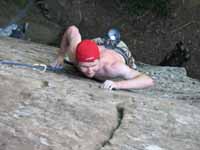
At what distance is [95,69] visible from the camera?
4.25 m

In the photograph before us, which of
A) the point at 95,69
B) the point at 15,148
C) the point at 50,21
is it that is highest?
the point at 50,21

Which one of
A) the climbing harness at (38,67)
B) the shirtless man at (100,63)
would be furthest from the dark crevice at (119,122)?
the climbing harness at (38,67)

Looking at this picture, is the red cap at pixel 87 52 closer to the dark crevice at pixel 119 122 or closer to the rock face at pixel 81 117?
the rock face at pixel 81 117

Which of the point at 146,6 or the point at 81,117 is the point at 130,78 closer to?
the point at 81,117

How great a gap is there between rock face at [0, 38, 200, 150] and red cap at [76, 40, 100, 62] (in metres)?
0.17

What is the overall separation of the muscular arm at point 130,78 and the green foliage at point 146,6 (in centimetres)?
488

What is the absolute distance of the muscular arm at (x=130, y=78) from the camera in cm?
433

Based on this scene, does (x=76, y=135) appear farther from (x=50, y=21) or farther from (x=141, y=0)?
(x=141, y=0)

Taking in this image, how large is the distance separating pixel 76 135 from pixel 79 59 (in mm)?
1270

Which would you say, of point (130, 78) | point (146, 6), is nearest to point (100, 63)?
point (130, 78)

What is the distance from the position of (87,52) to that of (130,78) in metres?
0.50

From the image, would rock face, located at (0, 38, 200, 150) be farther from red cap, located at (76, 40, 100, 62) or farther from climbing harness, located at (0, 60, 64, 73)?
red cap, located at (76, 40, 100, 62)

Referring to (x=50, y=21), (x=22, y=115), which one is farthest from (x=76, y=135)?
(x=50, y=21)

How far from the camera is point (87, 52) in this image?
4.12 metres
